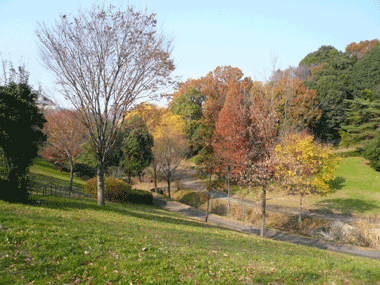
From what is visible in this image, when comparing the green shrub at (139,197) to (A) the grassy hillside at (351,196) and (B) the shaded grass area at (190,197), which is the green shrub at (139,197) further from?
(A) the grassy hillside at (351,196)

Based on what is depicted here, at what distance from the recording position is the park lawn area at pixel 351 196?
21500mm

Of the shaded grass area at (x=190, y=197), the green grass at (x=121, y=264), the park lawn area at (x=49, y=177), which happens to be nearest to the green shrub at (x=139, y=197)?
the park lawn area at (x=49, y=177)

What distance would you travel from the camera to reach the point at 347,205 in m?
22.3

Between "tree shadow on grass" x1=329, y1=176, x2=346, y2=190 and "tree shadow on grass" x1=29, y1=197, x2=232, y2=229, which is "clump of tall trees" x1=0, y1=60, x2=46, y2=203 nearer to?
"tree shadow on grass" x1=29, y1=197, x2=232, y2=229

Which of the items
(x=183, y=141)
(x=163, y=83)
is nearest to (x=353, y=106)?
(x=183, y=141)

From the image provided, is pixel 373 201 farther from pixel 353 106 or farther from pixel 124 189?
pixel 124 189

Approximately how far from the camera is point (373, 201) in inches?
867

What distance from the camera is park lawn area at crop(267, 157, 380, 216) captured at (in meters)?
21.5

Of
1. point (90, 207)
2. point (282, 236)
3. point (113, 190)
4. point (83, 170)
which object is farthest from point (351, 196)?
point (83, 170)

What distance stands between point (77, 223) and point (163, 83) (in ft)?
29.3

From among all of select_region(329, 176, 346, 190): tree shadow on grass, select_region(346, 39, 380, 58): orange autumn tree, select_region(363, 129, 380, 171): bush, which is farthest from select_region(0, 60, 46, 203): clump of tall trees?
select_region(346, 39, 380, 58): orange autumn tree

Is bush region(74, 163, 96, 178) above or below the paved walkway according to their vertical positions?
above

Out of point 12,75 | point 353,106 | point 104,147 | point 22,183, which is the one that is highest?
point 353,106

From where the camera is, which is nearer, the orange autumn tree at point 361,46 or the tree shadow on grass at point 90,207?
the tree shadow on grass at point 90,207
